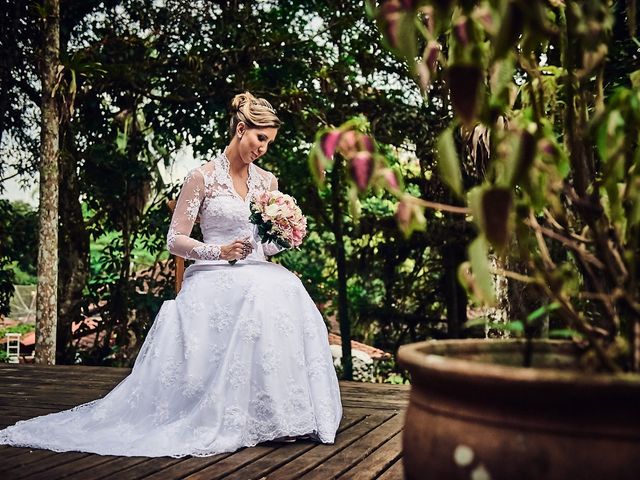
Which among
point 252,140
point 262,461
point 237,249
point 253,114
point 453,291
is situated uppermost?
point 253,114

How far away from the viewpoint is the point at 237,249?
10.5 feet

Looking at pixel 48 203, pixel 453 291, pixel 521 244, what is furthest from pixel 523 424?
pixel 453 291

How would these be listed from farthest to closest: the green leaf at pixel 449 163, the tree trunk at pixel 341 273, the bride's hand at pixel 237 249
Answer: the tree trunk at pixel 341 273, the bride's hand at pixel 237 249, the green leaf at pixel 449 163

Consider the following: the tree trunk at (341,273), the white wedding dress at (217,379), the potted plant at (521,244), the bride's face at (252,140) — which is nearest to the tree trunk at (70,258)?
the tree trunk at (341,273)

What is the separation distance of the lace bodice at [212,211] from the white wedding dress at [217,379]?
36 millimetres

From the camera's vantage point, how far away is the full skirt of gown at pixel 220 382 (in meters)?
2.87

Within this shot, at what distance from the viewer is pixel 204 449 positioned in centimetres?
271

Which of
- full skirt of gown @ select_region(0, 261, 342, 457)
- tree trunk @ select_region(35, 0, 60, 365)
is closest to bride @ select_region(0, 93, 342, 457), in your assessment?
full skirt of gown @ select_region(0, 261, 342, 457)

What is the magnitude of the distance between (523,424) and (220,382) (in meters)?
2.06

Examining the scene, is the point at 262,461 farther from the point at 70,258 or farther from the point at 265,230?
the point at 70,258

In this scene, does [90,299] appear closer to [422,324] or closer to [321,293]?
[321,293]

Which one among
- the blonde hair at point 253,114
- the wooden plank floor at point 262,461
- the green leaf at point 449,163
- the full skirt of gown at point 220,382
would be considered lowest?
the wooden plank floor at point 262,461

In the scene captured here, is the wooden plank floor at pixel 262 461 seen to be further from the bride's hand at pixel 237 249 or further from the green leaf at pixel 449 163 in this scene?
the green leaf at pixel 449 163

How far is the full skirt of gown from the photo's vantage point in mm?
2871
